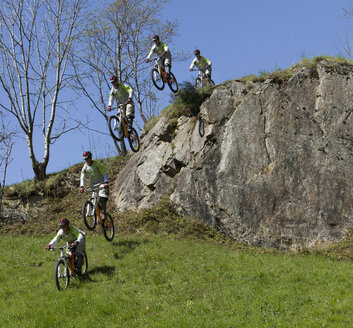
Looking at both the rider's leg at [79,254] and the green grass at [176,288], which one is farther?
the rider's leg at [79,254]

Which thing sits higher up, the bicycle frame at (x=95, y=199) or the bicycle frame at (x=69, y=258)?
the bicycle frame at (x=95, y=199)

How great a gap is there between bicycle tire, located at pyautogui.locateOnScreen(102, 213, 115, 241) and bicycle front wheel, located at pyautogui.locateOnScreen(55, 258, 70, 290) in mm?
2522

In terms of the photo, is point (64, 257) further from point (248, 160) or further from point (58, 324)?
point (248, 160)

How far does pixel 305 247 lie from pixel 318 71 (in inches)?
352

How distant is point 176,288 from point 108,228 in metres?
4.37

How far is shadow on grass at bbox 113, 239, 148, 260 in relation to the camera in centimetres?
1737

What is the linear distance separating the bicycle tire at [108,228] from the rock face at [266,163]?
148 inches

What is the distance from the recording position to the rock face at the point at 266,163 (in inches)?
784

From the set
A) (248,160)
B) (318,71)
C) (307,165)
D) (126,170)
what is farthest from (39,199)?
(318,71)

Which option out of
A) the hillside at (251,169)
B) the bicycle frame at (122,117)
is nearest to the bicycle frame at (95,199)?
the bicycle frame at (122,117)

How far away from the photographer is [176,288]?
1449cm

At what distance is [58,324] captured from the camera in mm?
12445

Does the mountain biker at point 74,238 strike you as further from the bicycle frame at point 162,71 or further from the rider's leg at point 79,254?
the bicycle frame at point 162,71

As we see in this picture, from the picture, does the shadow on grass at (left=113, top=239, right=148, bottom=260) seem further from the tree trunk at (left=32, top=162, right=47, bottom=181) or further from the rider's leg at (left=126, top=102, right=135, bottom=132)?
the tree trunk at (left=32, top=162, right=47, bottom=181)
